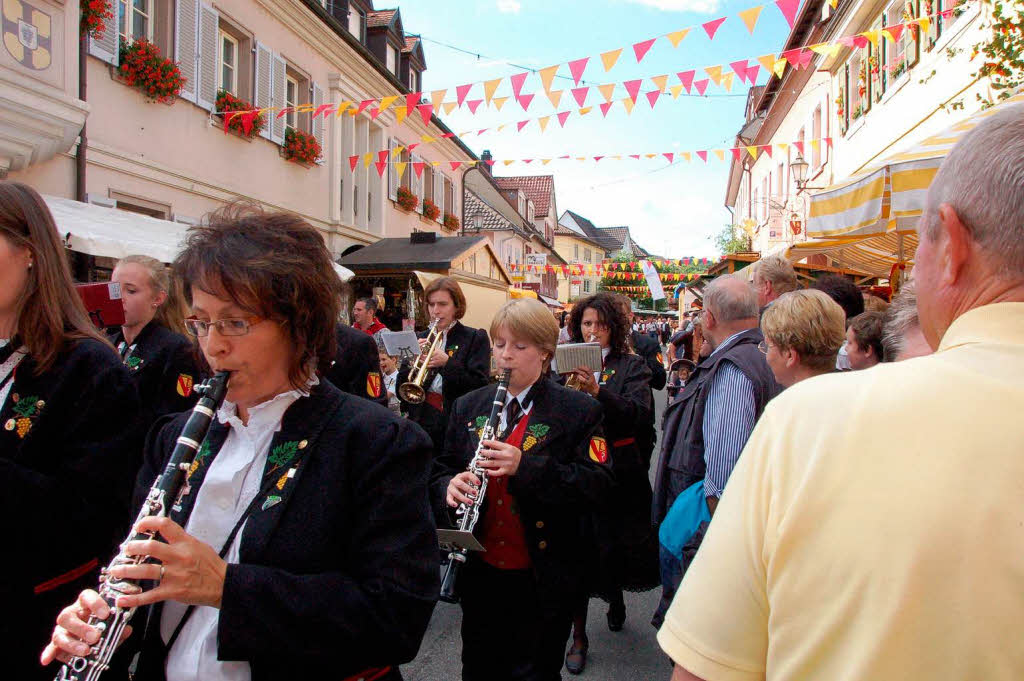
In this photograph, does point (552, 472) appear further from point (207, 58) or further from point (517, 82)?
point (207, 58)

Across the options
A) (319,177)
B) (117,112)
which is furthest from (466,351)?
(319,177)

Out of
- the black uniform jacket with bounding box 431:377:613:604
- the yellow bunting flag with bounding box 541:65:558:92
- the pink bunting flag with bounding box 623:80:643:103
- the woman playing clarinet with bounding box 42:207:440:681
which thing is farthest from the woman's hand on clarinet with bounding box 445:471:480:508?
the pink bunting flag with bounding box 623:80:643:103

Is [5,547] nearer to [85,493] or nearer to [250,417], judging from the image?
[85,493]

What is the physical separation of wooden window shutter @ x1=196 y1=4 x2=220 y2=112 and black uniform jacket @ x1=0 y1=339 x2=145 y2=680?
999cm

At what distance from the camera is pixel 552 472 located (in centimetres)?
279

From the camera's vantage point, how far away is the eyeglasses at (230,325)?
1.53 meters

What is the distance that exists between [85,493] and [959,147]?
2260mm

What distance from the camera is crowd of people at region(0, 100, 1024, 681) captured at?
821 mm

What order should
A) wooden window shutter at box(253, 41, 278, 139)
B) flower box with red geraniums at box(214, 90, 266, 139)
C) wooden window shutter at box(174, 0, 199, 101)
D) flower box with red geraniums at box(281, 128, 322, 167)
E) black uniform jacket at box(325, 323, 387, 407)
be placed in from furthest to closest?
flower box with red geraniums at box(281, 128, 322, 167) → wooden window shutter at box(253, 41, 278, 139) → flower box with red geraniums at box(214, 90, 266, 139) → wooden window shutter at box(174, 0, 199, 101) → black uniform jacket at box(325, 323, 387, 407)

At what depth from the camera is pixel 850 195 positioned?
4145 mm

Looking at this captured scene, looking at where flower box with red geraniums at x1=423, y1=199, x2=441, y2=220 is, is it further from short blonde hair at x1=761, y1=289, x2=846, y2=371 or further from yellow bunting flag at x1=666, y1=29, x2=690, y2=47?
short blonde hair at x1=761, y1=289, x2=846, y2=371

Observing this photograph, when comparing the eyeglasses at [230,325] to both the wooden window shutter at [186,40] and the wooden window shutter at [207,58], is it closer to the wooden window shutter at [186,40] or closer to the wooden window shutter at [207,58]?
the wooden window shutter at [186,40]

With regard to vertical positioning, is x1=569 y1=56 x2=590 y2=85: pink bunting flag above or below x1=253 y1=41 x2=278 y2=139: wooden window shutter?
below

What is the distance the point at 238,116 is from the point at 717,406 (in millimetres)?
10810
